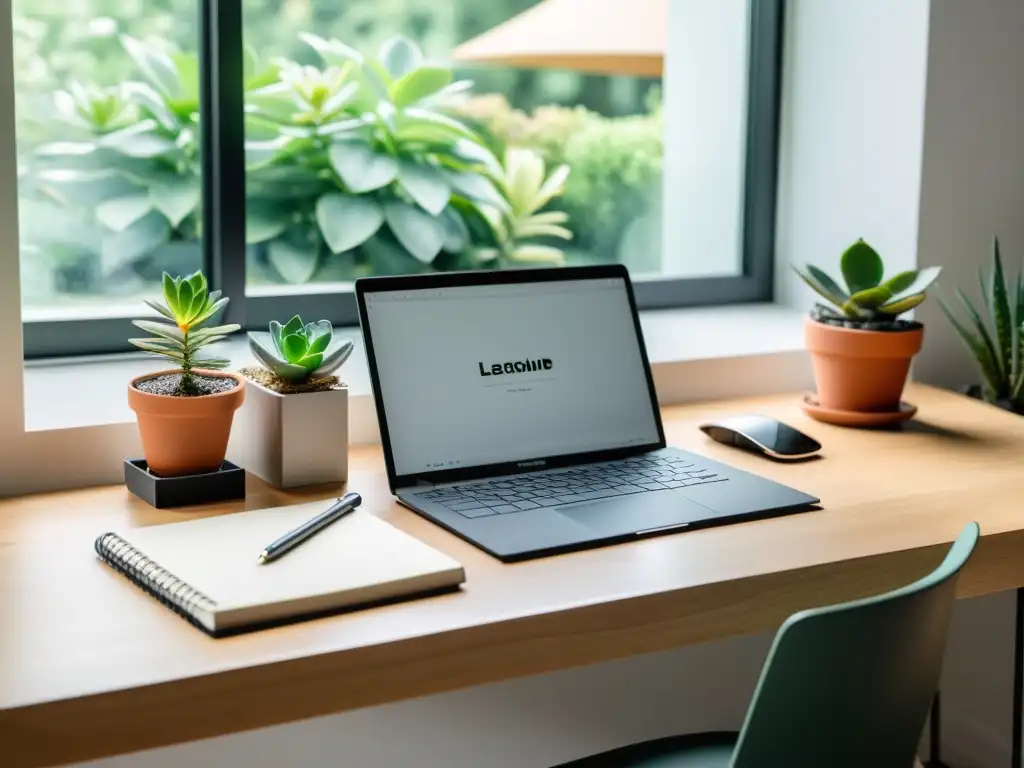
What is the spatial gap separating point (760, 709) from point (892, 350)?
38.3 inches

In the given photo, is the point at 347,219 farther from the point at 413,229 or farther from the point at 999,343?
the point at 999,343

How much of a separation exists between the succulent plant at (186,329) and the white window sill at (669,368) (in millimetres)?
144

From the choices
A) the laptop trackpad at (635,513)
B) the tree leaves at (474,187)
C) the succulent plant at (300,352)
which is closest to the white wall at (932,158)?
the tree leaves at (474,187)

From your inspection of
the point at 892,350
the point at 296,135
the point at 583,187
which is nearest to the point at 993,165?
the point at 892,350

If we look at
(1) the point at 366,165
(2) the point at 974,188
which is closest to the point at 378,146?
(1) the point at 366,165

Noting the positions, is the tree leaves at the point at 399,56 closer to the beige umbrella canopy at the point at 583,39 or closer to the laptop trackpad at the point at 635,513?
the beige umbrella canopy at the point at 583,39

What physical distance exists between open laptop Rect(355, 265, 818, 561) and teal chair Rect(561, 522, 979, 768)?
0.36 meters

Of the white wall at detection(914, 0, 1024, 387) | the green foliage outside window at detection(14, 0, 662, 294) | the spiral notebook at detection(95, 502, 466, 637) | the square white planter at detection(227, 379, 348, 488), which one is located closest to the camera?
the spiral notebook at detection(95, 502, 466, 637)

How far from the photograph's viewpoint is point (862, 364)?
1804 mm

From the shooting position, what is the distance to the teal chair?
926 millimetres

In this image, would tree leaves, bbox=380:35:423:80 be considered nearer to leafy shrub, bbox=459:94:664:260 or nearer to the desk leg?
leafy shrub, bbox=459:94:664:260

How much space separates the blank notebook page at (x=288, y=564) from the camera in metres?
1.10

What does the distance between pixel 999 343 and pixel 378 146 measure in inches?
40.0

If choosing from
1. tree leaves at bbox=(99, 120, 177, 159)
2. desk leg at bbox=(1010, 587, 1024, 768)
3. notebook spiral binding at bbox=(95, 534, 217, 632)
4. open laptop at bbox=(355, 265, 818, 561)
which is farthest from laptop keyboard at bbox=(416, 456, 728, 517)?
tree leaves at bbox=(99, 120, 177, 159)
